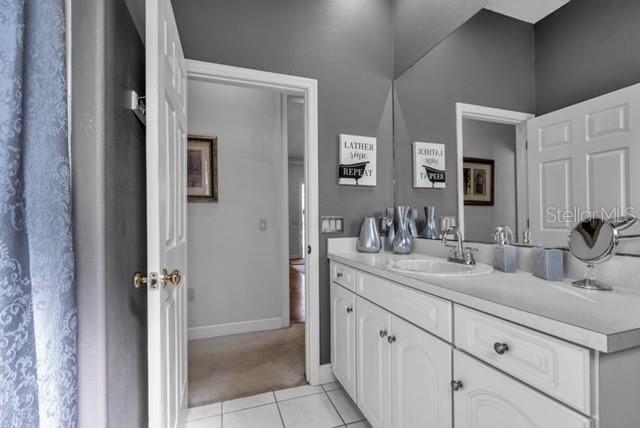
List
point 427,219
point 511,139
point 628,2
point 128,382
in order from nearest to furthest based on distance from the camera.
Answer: point 628,2 → point 128,382 → point 511,139 → point 427,219

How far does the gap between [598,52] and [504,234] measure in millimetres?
734

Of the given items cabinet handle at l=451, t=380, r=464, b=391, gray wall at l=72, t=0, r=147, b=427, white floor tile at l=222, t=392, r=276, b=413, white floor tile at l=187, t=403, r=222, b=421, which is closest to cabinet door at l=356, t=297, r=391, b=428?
cabinet handle at l=451, t=380, r=464, b=391

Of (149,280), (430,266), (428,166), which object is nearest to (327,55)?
(428,166)

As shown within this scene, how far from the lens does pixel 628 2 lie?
0.93 m

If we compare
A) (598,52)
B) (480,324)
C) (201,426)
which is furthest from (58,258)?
(598,52)

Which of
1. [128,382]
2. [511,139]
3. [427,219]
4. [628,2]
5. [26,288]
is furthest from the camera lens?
[427,219]

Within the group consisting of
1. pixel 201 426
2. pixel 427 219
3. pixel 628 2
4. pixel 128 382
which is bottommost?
pixel 201 426

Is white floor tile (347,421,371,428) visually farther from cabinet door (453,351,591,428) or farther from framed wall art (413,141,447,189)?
framed wall art (413,141,447,189)

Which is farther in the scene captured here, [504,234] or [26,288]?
[504,234]

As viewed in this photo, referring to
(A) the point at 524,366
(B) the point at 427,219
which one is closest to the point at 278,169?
(B) the point at 427,219

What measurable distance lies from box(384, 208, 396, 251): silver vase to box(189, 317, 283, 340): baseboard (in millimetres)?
1518

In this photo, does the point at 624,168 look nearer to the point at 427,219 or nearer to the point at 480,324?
the point at 480,324

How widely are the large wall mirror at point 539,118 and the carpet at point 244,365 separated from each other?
60.7 inches

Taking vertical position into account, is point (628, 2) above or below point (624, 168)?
above
